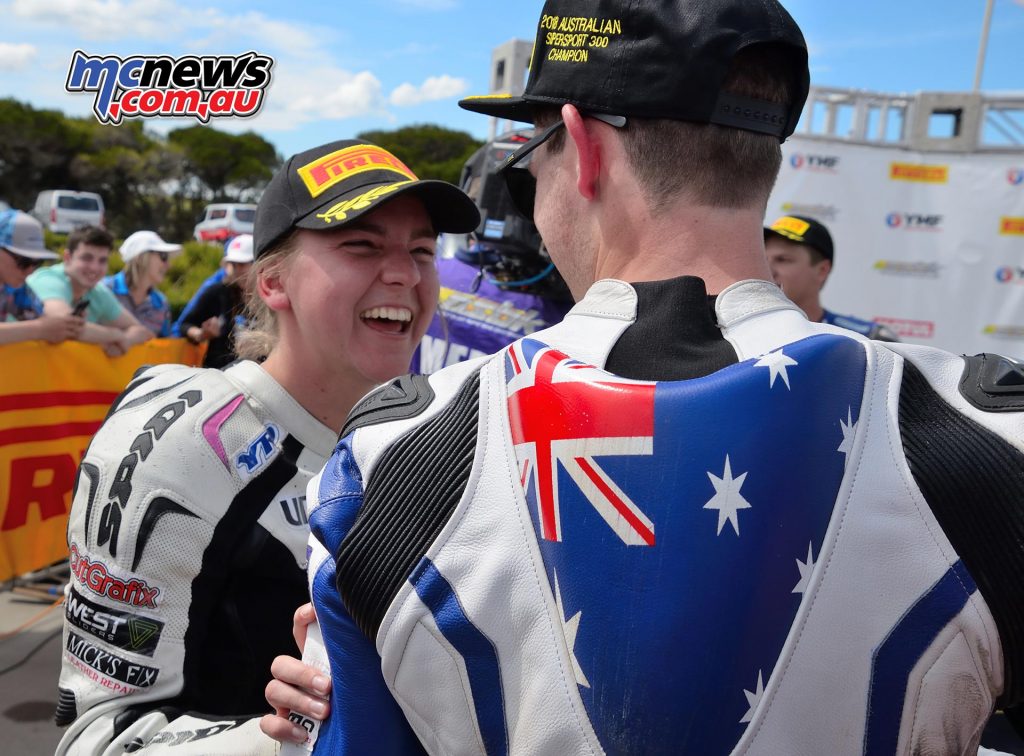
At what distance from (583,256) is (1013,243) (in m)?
7.77

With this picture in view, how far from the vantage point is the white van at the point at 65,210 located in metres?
24.1

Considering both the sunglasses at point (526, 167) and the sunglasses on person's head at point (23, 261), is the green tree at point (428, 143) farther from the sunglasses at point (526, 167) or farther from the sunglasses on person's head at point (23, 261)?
the sunglasses at point (526, 167)

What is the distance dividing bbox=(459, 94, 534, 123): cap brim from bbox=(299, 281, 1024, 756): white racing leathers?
434 mm

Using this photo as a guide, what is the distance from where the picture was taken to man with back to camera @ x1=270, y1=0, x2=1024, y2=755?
0.81 meters

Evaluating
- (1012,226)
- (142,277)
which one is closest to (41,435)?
(142,277)

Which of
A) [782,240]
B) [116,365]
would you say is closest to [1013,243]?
[782,240]

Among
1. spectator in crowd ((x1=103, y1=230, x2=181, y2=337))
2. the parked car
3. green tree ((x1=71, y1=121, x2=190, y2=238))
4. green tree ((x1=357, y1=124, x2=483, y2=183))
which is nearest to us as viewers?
spectator in crowd ((x1=103, y1=230, x2=181, y2=337))

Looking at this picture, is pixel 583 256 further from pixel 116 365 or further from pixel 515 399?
pixel 116 365

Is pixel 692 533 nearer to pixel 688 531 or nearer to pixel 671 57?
pixel 688 531

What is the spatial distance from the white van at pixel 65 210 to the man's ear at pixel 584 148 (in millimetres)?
25983

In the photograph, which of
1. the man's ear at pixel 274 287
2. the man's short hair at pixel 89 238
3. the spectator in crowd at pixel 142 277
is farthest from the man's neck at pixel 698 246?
the spectator in crowd at pixel 142 277

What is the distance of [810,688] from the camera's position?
824 millimetres

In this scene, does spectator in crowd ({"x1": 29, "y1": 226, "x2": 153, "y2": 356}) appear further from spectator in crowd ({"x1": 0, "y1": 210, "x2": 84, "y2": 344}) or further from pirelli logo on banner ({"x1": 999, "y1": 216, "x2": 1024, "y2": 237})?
pirelli logo on banner ({"x1": 999, "y1": 216, "x2": 1024, "y2": 237})

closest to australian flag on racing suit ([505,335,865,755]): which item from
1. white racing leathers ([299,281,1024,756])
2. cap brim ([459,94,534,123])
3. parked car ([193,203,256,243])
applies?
white racing leathers ([299,281,1024,756])
